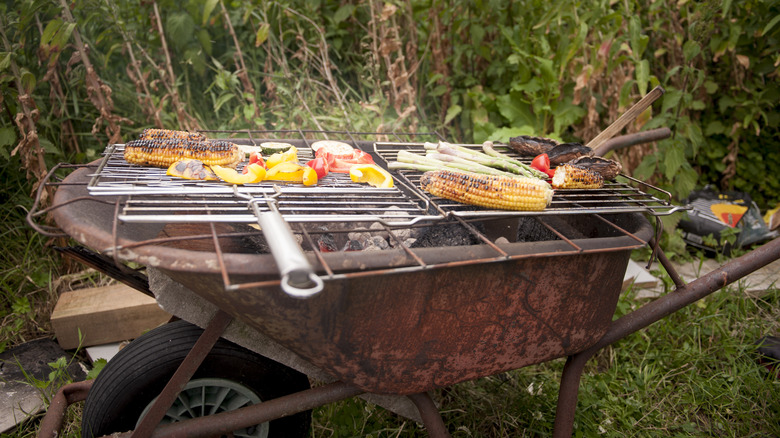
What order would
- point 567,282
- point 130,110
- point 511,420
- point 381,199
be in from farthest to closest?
point 130,110 → point 511,420 → point 381,199 → point 567,282

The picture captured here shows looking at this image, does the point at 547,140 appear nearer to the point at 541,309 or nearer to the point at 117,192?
the point at 541,309

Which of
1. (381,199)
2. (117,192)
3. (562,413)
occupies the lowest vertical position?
(562,413)

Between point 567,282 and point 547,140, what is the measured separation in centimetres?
110

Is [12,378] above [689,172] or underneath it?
underneath

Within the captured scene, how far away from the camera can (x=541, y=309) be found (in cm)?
172

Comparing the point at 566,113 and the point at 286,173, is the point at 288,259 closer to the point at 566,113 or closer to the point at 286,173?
the point at 286,173

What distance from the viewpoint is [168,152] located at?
1.98m

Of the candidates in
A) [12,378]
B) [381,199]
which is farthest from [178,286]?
[12,378]

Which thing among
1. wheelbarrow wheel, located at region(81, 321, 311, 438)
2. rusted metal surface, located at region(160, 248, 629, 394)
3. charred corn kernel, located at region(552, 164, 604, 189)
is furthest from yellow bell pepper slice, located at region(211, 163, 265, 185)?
charred corn kernel, located at region(552, 164, 604, 189)

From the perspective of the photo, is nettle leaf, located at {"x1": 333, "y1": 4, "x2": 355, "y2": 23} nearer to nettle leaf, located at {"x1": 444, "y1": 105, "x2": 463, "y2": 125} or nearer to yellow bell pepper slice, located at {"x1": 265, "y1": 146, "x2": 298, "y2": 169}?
nettle leaf, located at {"x1": 444, "y1": 105, "x2": 463, "y2": 125}

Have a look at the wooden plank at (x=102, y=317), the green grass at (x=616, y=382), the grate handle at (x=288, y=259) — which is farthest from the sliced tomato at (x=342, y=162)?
the wooden plank at (x=102, y=317)

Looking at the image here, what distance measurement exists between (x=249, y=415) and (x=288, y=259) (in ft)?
3.21

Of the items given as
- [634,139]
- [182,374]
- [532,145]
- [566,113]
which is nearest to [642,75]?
[566,113]

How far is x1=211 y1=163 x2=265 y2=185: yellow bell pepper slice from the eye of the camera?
185 centimetres
